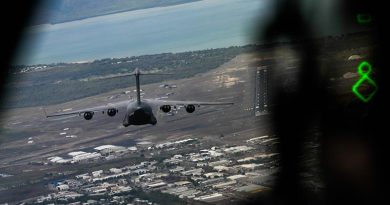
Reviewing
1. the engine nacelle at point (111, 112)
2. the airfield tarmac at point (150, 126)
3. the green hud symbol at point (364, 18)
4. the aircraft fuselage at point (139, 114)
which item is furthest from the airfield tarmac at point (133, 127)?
the green hud symbol at point (364, 18)

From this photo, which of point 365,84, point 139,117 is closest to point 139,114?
point 139,117

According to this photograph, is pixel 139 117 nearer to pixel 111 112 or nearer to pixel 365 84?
pixel 111 112

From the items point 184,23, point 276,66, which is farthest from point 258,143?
point 184,23

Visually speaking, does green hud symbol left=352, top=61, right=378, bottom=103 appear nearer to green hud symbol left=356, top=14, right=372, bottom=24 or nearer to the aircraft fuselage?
green hud symbol left=356, top=14, right=372, bottom=24

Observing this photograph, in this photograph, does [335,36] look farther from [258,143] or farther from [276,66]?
[258,143]

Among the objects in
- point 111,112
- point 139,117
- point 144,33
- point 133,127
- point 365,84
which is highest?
point 144,33

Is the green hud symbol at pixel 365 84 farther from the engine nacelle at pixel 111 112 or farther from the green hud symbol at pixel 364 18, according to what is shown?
the engine nacelle at pixel 111 112
